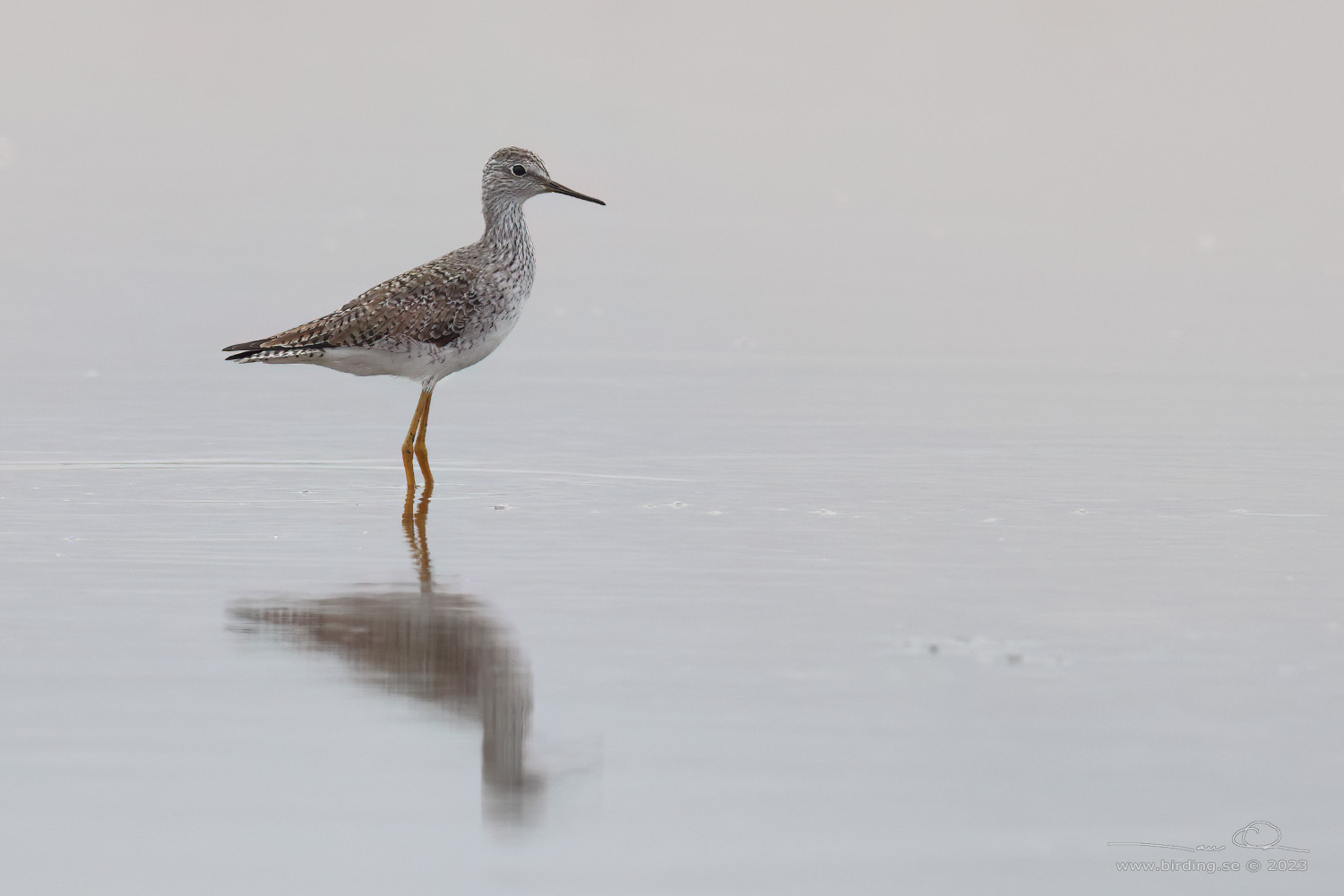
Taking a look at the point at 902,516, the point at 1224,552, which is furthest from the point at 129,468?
the point at 1224,552

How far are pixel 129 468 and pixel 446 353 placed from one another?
192 cm

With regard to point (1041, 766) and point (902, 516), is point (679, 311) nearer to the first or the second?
point (902, 516)

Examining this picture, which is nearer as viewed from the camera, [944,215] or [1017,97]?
[944,215]

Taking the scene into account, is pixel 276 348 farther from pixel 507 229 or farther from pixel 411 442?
pixel 507 229

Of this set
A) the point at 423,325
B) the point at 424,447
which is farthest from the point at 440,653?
the point at 423,325

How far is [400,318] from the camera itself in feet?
40.0

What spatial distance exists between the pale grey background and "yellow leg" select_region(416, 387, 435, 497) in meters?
0.17

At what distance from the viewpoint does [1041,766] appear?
20.5 feet

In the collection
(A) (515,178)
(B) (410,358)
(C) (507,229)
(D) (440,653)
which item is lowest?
(D) (440,653)

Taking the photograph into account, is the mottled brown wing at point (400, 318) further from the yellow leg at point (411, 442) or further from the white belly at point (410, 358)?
the yellow leg at point (411, 442)

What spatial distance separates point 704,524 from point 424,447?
2124 millimetres
